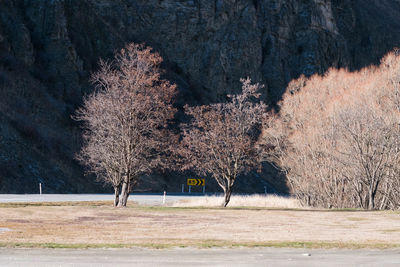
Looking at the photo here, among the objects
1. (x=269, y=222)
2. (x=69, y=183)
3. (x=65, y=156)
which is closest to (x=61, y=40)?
(x=65, y=156)

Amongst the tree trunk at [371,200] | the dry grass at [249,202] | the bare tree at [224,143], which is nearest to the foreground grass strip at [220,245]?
the bare tree at [224,143]

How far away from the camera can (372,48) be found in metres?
108

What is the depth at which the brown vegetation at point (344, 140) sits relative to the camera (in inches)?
1510

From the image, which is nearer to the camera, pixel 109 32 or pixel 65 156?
pixel 65 156

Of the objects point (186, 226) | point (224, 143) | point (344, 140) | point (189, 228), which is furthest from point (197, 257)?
point (344, 140)

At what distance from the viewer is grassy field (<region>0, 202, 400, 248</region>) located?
18.8 metres

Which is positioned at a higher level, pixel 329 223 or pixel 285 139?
pixel 285 139

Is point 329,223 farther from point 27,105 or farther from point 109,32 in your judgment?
point 109,32

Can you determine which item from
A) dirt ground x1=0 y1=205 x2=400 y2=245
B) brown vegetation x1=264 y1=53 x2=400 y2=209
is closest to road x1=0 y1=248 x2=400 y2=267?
dirt ground x1=0 y1=205 x2=400 y2=245

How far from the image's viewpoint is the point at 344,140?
40188 millimetres

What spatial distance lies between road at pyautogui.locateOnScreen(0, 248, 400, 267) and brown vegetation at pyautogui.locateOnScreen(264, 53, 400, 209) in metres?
22.2

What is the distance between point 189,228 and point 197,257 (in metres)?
8.94

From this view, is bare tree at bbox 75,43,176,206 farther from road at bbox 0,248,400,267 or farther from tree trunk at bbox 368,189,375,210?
road at bbox 0,248,400,267

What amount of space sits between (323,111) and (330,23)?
61.8 m
